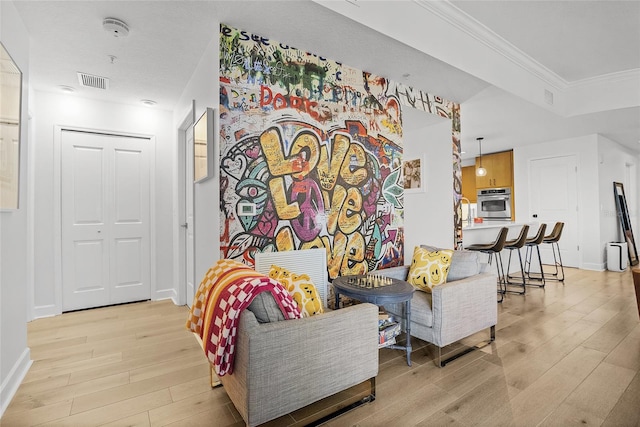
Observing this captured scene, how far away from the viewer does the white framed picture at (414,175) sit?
443 centimetres

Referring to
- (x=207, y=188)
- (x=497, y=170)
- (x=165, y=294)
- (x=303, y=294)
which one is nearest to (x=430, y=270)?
(x=303, y=294)

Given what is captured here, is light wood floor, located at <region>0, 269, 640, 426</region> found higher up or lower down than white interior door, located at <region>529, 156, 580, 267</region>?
lower down

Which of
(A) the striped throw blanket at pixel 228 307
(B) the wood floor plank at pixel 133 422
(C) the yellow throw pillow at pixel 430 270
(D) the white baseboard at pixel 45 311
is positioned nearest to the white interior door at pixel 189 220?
(D) the white baseboard at pixel 45 311

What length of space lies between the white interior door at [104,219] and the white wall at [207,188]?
4.23ft

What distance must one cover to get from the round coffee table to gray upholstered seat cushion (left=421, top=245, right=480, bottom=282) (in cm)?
63

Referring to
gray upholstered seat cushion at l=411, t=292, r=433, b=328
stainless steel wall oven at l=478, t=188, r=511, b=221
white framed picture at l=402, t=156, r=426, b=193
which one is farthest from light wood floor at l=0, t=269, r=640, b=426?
stainless steel wall oven at l=478, t=188, r=511, b=221

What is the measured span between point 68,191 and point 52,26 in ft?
6.36

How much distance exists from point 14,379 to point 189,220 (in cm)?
205

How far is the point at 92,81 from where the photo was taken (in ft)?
11.0

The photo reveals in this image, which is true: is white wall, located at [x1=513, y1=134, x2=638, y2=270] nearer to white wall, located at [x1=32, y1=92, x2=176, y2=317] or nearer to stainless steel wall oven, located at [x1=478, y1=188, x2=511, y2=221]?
stainless steel wall oven, located at [x1=478, y1=188, x2=511, y2=221]

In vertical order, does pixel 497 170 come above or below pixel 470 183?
above

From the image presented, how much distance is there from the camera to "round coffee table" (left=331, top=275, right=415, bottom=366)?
85.0 inches

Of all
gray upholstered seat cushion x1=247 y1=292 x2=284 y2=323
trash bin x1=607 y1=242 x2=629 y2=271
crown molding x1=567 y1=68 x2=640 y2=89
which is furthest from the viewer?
trash bin x1=607 y1=242 x2=629 y2=271

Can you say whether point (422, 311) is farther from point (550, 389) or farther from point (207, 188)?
point (207, 188)
